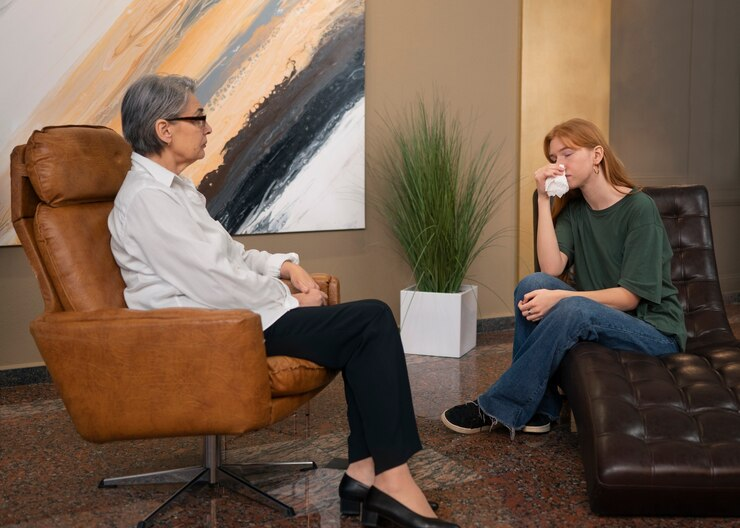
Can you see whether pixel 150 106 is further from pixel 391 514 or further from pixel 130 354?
pixel 391 514

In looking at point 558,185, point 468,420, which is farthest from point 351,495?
Answer: point 558,185

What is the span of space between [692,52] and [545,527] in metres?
4.72

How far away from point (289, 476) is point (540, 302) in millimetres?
970

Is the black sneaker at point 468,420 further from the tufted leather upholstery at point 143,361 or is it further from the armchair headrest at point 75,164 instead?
the armchair headrest at point 75,164

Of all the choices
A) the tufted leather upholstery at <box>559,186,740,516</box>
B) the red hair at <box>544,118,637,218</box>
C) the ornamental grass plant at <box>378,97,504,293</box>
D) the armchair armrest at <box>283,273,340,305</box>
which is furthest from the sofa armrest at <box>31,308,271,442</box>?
the ornamental grass plant at <box>378,97,504,293</box>

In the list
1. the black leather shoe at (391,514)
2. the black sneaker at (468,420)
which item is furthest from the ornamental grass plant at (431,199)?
the black leather shoe at (391,514)

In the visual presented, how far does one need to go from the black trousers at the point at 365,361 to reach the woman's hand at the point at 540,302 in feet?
2.38

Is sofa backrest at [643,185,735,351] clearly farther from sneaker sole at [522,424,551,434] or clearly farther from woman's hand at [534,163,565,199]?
sneaker sole at [522,424,551,434]

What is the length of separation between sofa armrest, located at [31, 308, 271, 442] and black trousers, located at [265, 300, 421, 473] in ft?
0.55

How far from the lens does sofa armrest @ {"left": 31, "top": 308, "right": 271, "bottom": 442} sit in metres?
2.00

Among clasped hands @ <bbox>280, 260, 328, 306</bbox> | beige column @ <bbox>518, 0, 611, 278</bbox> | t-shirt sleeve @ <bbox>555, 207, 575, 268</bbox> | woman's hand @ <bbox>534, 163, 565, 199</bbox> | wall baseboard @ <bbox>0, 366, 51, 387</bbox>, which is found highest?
beige column @ <bbox>518, 0, 611, 278</bbox>

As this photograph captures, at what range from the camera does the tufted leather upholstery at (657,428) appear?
2.11 meters

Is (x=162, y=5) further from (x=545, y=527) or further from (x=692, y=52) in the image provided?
(x=692, y=52)

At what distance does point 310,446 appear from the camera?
9.19 feet
